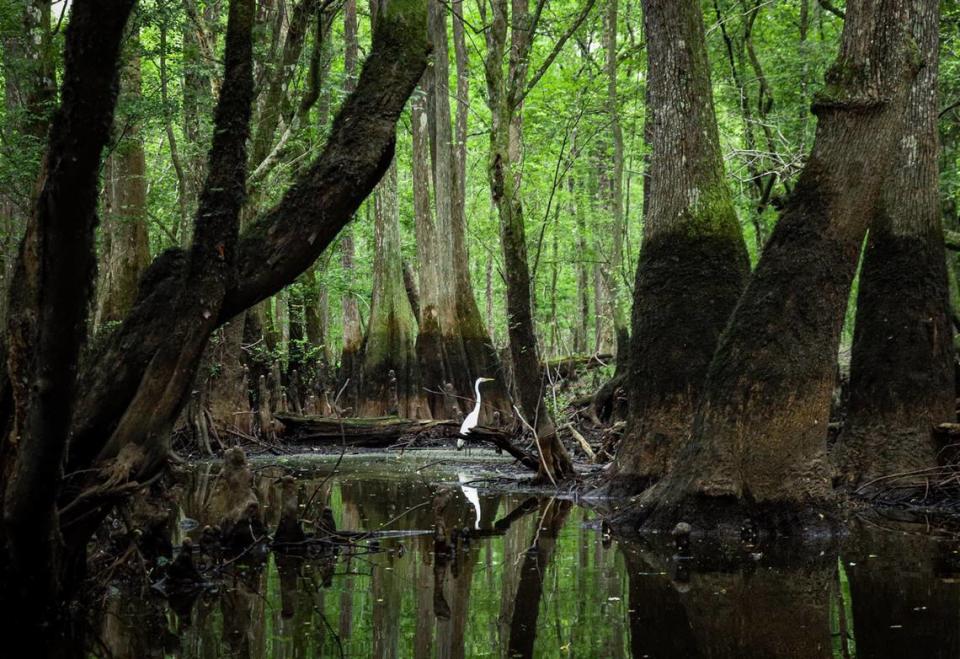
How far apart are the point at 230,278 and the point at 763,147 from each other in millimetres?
13695

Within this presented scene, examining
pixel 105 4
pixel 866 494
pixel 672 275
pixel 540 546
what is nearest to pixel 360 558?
pixel 540 546

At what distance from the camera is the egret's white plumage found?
838cm

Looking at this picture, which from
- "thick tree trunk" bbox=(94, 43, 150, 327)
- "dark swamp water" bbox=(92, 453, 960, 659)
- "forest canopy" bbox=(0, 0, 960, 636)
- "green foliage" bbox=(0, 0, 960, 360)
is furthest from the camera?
"thick tree trunk" bbox=(94, 43, 150, 327)

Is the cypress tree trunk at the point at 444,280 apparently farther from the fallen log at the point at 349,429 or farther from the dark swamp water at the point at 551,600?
the dark swamp water at the point at 551,600

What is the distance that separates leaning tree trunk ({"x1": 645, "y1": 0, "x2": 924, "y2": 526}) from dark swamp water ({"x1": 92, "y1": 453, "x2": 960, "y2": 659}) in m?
0.53

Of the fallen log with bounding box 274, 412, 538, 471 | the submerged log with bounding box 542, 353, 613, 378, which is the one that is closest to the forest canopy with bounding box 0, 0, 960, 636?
the fallen log with bounding box 274, 412, 538, 471

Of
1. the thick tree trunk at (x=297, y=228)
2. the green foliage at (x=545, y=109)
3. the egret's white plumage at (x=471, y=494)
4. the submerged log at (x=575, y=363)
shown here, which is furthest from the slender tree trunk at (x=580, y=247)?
the thick tree trunk at (x=297, y=228)

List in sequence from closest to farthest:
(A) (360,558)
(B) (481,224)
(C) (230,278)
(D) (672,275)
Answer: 1. (C) (230,278)
2. (A) (360,558)
3. (D) (672,275)
4. (B) (481,224)

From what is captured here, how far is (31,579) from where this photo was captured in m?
4.49

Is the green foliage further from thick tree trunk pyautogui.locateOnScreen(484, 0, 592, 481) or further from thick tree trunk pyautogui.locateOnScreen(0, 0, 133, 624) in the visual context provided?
thick tree trunk pyautogui.locateOnScreen(0, 0, 133, 624)

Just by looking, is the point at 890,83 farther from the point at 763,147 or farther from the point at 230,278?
the point at 763,147

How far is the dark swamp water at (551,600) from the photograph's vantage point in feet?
14.5

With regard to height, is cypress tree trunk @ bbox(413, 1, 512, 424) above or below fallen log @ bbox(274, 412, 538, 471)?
above

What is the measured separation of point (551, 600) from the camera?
5.30 meters
